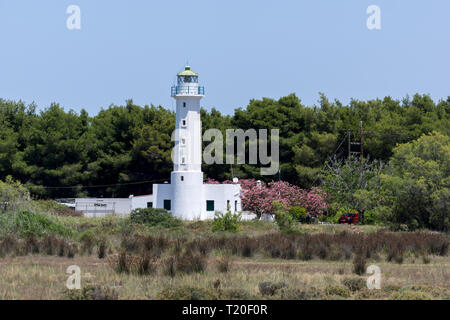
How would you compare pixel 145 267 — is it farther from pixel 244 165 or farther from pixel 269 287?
pixel 244 165

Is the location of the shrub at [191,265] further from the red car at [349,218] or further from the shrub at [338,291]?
the red car at [349,218]

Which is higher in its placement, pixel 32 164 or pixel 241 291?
pixel 32 164

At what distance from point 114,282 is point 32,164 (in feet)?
129

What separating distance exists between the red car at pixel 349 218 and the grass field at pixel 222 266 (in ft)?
46.4

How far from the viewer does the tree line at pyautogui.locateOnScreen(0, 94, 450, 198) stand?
5184 cm

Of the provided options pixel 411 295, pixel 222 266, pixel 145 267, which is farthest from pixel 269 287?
pixel 145 267

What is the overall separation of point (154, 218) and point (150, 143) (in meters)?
16.2

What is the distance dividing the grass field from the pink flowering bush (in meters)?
16.8

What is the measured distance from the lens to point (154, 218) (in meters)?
37.7

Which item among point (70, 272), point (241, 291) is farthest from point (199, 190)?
point (241, 291)

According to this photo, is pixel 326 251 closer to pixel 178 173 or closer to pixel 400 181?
pixel 400 181

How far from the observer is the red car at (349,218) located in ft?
141

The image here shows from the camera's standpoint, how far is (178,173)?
4412cm

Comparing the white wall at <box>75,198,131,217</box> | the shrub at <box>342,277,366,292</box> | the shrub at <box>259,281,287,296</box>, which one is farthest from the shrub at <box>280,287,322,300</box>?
the white wall at <box>75,198,131,217</box>
